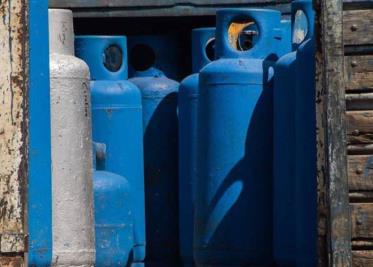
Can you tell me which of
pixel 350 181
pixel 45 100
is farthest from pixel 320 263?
pixel 45 100

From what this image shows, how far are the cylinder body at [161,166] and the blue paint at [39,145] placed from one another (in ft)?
8.19

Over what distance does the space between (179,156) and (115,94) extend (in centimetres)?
48

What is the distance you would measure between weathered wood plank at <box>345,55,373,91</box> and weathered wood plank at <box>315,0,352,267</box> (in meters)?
0.03

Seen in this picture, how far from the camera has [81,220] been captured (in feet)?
18.0

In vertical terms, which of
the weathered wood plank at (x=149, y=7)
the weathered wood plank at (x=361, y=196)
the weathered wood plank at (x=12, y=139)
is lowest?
the weathered wood plank at (x=361, y=196)

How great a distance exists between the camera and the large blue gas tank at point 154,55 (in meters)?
7.72

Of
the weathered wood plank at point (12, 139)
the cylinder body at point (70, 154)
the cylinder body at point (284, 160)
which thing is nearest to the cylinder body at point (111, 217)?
the cylinder body at point (70, 154)

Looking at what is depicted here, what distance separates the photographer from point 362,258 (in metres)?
4.12

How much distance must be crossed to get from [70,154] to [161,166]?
189 centimetres

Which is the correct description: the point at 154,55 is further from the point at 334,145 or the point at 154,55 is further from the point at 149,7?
the point at 334,145

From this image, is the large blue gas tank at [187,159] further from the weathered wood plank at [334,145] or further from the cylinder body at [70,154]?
the weathered wood plank at [334,145]

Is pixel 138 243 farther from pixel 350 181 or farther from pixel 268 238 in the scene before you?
pixel 350 181

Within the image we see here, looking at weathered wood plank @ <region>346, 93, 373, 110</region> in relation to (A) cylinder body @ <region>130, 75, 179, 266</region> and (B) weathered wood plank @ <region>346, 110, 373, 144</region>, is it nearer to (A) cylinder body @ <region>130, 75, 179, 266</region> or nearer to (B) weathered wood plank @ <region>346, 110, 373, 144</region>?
(B) weathered wood plank @ <region>346, 110, 373, 144</region>

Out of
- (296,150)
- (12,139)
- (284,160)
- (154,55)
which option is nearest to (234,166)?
(284,160)
